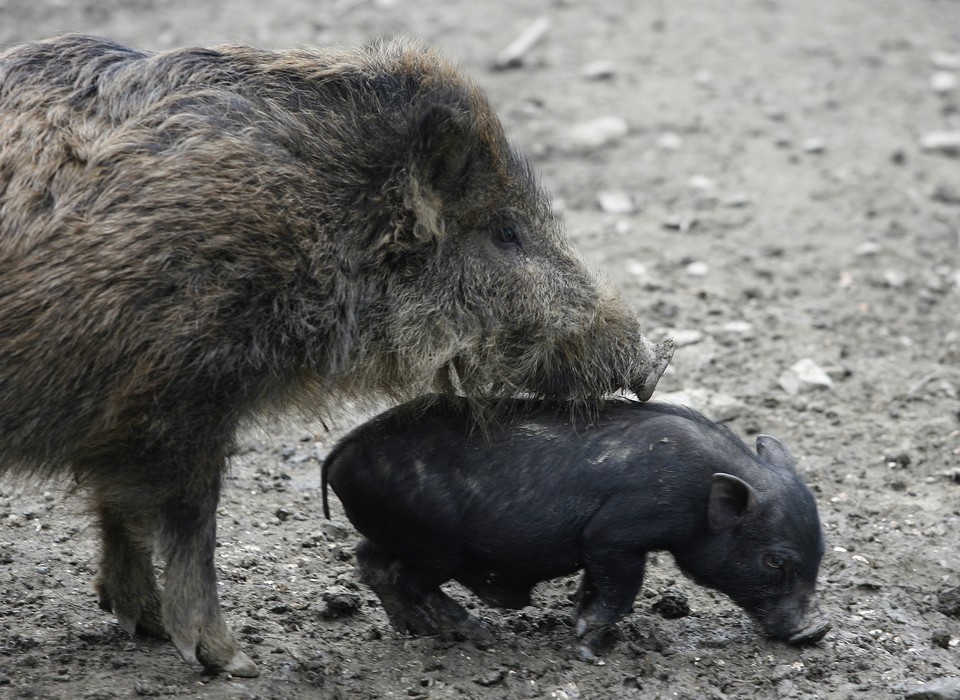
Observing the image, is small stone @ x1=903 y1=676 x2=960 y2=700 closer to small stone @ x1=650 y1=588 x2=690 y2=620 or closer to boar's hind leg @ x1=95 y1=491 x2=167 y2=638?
small stone @ x1=650 y1=588 x2=690 y2=620

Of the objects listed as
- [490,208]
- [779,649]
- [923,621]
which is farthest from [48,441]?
[923,621]

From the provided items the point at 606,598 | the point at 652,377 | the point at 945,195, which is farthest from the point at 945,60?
the point at 606,598

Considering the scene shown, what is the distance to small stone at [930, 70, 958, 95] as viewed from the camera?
421 inches

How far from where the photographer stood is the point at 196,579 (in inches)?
175

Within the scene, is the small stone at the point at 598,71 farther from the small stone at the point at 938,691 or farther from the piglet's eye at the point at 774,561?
the small stone at the point at 938,691

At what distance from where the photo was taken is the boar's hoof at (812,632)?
4742mm

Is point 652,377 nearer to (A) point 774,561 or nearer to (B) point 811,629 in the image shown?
(A) point 774,561

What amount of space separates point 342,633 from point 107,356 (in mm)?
1468

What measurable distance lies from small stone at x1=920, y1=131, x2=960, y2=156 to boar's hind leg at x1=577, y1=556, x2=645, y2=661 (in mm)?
6294

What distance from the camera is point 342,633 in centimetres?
489

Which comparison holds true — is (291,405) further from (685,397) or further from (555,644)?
(685,397)

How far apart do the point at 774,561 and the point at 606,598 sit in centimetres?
61

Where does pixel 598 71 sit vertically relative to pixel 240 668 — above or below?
above

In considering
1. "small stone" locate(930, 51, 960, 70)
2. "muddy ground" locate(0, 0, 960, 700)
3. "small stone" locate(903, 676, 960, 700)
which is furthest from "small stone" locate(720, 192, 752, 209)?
"small stone" locate(903, 676, 960, 700)
